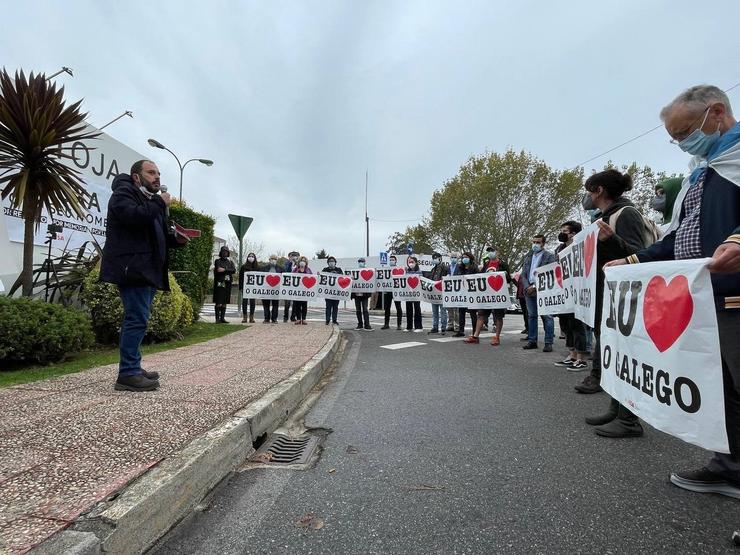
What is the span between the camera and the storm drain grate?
2.69 m

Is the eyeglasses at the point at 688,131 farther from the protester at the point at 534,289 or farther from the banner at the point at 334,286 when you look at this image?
the banner at the point at 334,286

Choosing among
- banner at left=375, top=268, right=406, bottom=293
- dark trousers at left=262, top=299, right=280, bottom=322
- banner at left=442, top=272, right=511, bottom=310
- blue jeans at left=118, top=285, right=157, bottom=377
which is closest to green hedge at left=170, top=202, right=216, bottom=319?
dark trousers at left=262, top=299, right=280, bottom=322

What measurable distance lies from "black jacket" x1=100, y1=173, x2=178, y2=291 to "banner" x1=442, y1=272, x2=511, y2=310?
702cm

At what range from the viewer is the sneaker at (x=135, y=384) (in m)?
3.56

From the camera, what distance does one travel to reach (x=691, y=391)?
184cm

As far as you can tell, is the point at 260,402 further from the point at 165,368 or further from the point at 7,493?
the point at 165,368

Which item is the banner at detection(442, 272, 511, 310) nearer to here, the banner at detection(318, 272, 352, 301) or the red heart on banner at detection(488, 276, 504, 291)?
the red heart on banner at detection(488, 276, 504, 291)

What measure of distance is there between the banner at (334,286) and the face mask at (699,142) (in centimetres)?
986

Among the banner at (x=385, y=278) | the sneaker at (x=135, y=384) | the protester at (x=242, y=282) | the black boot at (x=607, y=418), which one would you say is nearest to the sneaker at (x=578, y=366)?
the black boot at (x=607, y=418)

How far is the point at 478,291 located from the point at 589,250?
5.35m

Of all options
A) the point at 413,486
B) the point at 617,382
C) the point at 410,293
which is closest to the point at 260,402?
the point at 413,486

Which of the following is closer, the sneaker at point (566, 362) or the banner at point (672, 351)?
the banner at point (672, 351)

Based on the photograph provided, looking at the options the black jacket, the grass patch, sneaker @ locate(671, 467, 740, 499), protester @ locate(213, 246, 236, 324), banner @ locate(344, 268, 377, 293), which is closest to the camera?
sneaker @ locate(671, 467, 740, 499)

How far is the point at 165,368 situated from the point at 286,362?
1.37 m
